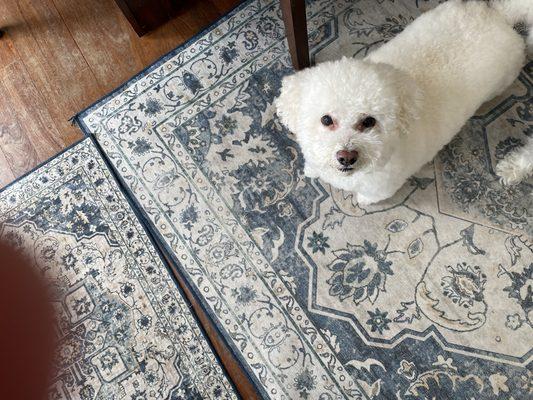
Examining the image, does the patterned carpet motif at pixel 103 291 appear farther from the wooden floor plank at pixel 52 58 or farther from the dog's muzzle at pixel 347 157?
the dog's muzzle at pixel 347 157

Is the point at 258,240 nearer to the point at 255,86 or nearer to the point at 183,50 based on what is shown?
the point at 255,86

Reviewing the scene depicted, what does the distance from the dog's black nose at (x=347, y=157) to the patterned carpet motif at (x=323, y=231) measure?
0.42m

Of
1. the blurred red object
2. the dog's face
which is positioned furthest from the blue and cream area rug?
the blurred red object

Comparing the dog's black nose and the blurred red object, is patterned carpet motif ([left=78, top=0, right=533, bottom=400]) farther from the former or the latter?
the blurred red object

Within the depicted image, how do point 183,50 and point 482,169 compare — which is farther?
point 183,50

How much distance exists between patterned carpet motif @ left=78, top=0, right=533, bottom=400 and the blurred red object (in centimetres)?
94

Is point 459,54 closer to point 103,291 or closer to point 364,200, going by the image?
point 364,200

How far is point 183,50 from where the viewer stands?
4.99ft

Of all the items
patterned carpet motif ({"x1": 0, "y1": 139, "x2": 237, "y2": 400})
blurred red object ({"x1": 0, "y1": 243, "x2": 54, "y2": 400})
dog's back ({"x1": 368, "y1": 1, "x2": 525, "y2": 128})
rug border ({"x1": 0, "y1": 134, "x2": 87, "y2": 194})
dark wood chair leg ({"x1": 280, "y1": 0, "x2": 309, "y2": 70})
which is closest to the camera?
blurred red object ({"x1": 0, "y1": 243, "x2": 54, "y2": 400})

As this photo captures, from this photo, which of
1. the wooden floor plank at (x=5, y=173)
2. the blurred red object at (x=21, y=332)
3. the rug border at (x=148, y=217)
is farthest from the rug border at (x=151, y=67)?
the blurred red object at (x=21, y=332)

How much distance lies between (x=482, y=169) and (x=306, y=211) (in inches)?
22.5

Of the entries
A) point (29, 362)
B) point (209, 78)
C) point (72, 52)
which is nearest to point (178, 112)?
point (209, 78)

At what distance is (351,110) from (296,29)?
0.47 metres

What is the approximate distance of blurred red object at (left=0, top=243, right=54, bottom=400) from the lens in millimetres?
357
